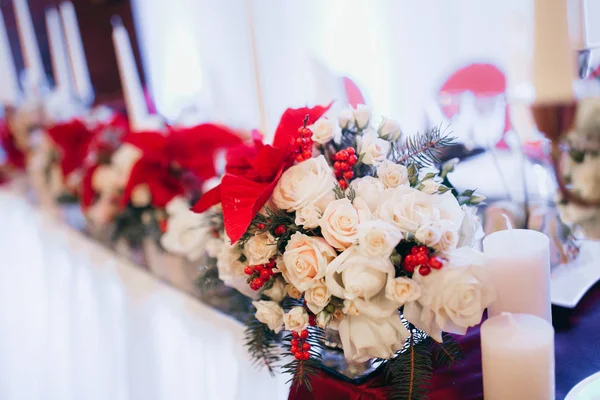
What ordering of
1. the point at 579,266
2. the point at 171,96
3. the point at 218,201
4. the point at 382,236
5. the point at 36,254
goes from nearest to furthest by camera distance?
the point at 382,236 → the point at 218,201 → the point at 579,266 → the point at 36,254 → the point at 171,96

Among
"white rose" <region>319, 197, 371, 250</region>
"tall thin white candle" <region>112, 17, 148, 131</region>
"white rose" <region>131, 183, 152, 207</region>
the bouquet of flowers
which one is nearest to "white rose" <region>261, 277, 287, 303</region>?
the bouquet of flowers

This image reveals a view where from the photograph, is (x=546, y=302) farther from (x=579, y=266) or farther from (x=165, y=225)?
(x=165, y=225)

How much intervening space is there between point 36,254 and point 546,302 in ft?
5.09

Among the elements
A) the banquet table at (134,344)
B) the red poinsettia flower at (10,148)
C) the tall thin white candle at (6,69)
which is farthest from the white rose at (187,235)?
the tall thin white candle at (6,69)

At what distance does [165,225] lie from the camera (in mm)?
1390

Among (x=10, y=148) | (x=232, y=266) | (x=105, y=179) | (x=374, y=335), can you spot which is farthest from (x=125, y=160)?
(x=10, y=148)

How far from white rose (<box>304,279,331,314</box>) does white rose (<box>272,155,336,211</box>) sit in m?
0.10

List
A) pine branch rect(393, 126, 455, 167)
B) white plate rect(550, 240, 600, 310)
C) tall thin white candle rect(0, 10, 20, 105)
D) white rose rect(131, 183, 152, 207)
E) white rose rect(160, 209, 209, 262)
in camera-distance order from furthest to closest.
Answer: tall thin white candle rect(0, 10, 20, 105), white rose rect(131, 183, 152, 207), white rose rect(160, 209, 209, 262), white plate rect(550, 240, 600, 310), pine branch rect(393, 126, 455, 167)

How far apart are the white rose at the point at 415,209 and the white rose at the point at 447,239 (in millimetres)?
17

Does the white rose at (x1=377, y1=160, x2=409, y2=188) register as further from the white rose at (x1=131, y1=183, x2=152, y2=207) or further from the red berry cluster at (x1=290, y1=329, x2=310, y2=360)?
the white rose at (x1=131, y1=183, x2=152, y2=207)

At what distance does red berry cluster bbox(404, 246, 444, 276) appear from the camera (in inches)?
24.1

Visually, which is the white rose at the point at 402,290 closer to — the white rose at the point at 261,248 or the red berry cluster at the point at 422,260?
the red berry cluster at the point at 422,260

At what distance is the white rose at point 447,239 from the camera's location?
0.62m

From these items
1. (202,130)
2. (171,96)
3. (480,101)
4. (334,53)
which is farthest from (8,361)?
(171,96)
